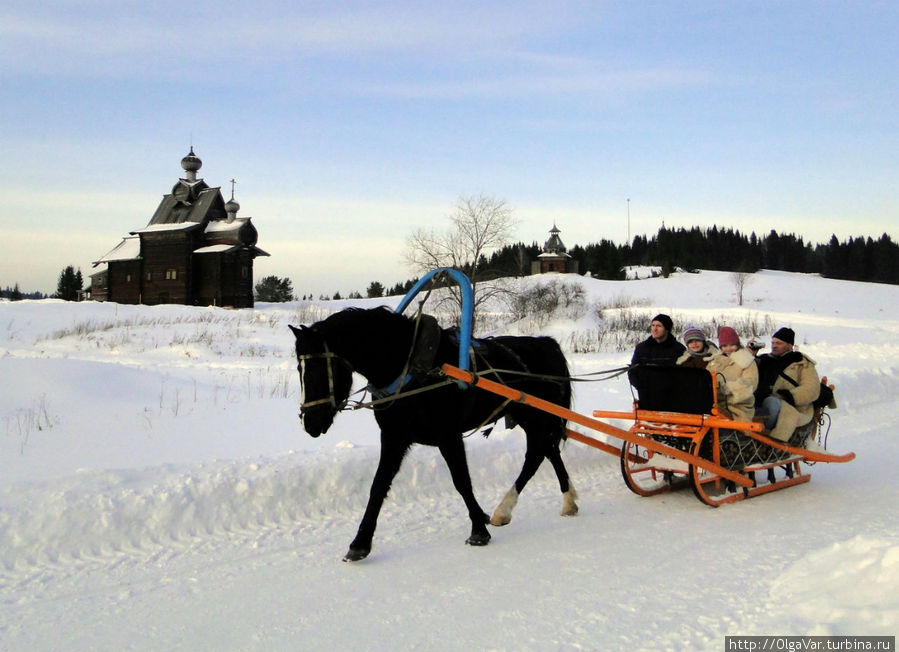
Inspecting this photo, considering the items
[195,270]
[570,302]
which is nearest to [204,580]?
[570,302]

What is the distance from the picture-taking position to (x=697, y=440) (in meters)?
6.61

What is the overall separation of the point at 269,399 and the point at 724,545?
7.45m

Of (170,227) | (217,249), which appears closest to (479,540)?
(217,249)

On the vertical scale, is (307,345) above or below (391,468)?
above

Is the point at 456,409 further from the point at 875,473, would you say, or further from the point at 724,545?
the point at 875,473

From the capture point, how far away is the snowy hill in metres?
3.80

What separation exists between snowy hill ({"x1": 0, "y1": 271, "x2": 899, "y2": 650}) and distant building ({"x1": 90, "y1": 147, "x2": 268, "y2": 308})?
37249 mm

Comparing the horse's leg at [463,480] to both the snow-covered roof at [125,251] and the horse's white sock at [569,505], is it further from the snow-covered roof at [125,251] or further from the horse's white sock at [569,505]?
the snow-covered roof at [125,251]

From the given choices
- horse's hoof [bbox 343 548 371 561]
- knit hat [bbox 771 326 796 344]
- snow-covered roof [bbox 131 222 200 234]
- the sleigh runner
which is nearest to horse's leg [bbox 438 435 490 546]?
horse's hoof [bbox 343 548 371 561]

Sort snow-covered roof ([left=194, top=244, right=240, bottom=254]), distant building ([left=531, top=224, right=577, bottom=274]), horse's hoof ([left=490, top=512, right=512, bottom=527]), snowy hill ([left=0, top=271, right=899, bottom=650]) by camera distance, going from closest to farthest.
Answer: snowy hill ([left=0, top=271, right=899, bottom=650])
horse's hoof ([left=490, top=512, right=512, bottom=527])
snow-covered roof ([left=194, top=244, right=240, bottom=254])
distant building ([left=531, top=224, right=577, bottom=274])

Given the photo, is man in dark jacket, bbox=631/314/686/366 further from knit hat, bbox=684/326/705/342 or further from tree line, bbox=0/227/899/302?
tree line, bbox=0/227/899/302

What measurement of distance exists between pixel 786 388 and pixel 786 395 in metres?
0.10

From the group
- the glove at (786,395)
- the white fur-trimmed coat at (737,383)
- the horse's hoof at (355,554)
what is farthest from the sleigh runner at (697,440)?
the horse's hoof at (355,554)

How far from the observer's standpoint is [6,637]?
12.2ft
